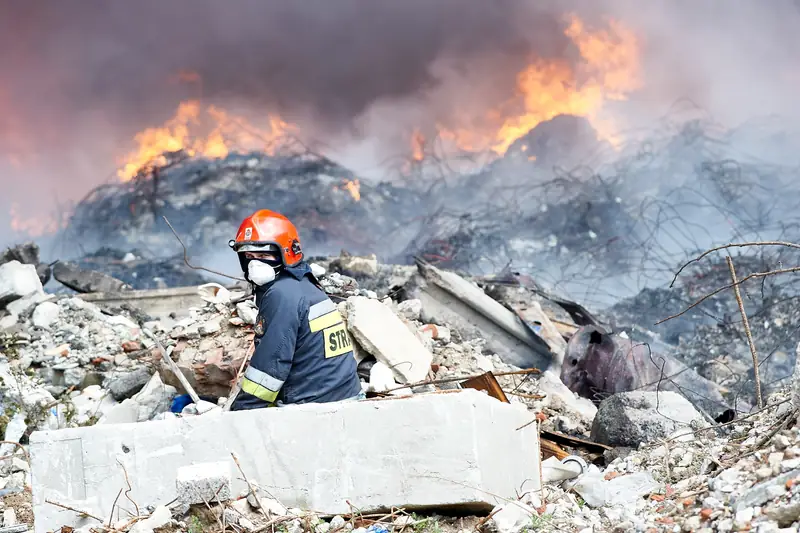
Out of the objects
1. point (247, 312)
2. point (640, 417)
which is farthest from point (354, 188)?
point (640, 417)

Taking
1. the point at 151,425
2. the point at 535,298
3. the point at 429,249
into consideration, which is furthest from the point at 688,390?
the point at 429,249

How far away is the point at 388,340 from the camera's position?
600 cm

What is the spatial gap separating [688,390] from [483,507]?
4.22m

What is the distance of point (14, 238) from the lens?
50.3ft

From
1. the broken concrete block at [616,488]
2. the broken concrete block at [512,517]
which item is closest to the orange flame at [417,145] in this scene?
the broken concrete block at [616,488]

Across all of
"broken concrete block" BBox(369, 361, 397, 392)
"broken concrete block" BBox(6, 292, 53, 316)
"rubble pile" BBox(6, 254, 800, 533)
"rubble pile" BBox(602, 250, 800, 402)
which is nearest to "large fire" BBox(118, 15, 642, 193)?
"rubble pile" BBox(602, 250, 800, 402)

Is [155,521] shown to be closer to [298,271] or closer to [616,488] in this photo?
[298,271]

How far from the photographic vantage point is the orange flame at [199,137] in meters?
16.5

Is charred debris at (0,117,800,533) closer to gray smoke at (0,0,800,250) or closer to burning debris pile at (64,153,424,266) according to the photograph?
burning debris pile at (64,153,424,266)

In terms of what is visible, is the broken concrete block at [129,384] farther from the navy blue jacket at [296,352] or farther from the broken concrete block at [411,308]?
the navy blue jacket at [296,352]

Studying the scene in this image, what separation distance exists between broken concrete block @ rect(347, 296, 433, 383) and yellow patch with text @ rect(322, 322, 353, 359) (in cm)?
134

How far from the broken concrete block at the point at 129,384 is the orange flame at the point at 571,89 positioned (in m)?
11.8

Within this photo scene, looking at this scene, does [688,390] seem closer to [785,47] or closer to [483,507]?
[483,507]

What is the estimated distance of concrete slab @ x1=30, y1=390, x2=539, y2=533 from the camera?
364 cm
